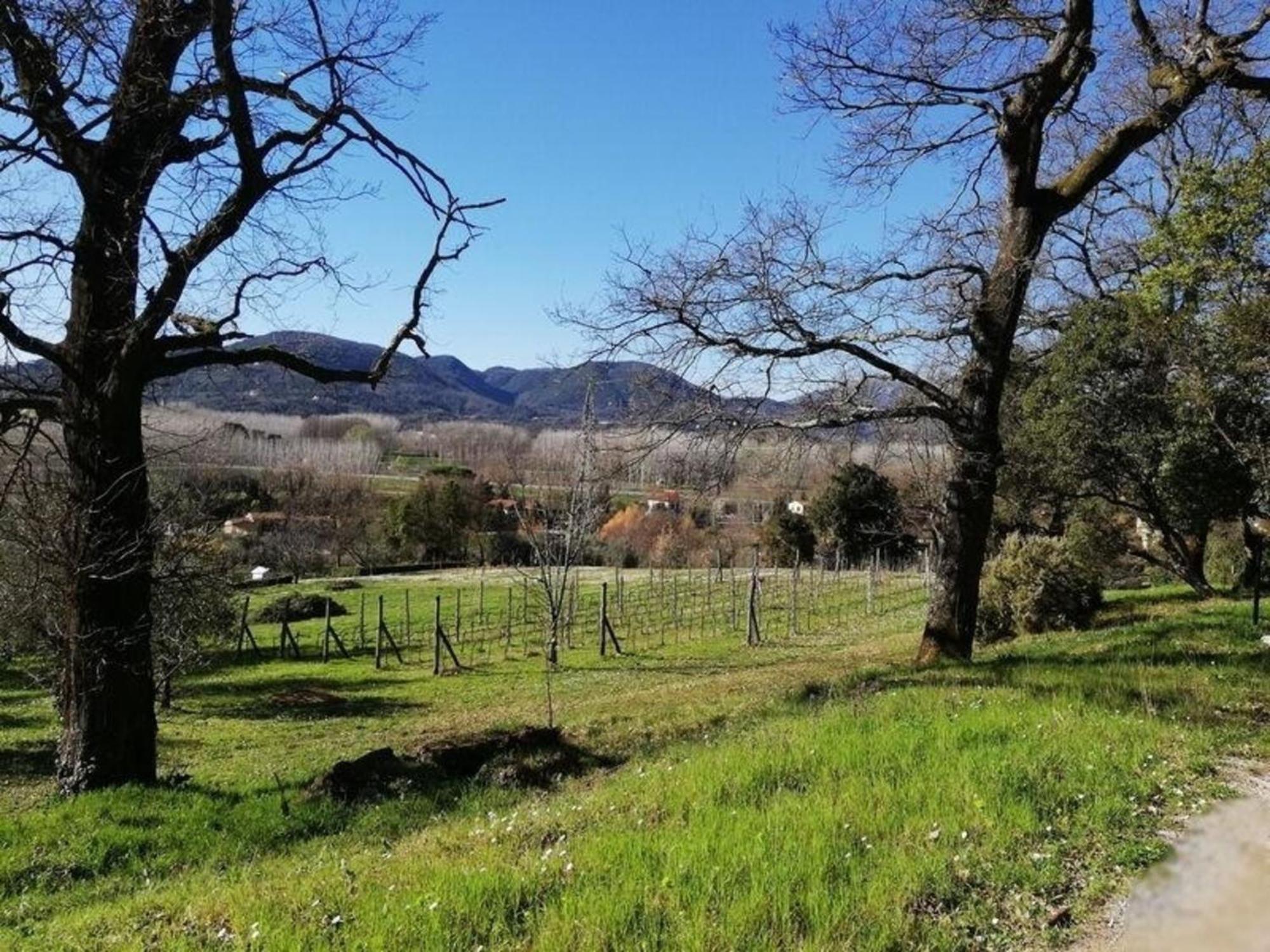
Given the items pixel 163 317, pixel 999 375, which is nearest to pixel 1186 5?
pixel 999 375

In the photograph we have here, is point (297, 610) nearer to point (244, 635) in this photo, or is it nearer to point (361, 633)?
point (244, 635)

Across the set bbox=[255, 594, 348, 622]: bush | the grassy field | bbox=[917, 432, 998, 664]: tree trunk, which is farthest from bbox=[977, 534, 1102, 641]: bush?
bbox=[255, 594, 348, 622]: bush

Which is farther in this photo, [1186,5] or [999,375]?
[1186,5]

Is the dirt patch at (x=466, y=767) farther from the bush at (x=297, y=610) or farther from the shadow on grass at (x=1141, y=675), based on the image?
the bush at (x=297, y=610)

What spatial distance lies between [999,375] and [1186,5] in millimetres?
5466

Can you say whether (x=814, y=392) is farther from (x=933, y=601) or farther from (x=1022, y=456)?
(x=1022, y=456)

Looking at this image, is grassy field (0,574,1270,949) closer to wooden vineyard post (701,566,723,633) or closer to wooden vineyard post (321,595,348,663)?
wooden vineyard post (321,595,348,663)

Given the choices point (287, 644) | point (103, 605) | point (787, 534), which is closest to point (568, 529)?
point (287, 644)

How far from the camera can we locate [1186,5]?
1128cm

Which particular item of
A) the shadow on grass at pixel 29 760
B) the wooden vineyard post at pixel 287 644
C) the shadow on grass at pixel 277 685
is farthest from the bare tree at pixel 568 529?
the wooden vineyard post at pixel 287 644

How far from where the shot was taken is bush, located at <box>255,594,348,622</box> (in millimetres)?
41406

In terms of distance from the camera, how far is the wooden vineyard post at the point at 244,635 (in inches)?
1193

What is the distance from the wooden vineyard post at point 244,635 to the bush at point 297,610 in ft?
15.0

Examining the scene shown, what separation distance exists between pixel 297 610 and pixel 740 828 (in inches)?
1613
